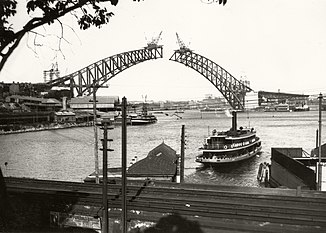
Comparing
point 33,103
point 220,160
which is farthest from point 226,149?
point 33,103

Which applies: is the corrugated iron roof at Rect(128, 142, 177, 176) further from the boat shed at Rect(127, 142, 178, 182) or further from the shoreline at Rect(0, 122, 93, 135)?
the shoreline at Rect(0, 122, 93, 135)

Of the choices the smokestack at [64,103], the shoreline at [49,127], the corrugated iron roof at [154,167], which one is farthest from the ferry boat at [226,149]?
the smokestack at [64,103]

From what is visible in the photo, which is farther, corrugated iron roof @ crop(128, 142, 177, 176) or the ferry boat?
the ferry boat

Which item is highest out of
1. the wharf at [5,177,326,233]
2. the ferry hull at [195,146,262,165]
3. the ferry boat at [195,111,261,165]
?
the wharf at [5,177,326,233]

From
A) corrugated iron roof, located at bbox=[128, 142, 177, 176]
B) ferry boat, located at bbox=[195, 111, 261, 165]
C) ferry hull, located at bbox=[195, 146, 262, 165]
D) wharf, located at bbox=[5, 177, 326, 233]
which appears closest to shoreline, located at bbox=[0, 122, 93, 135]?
ferry boat, located at bbox=[195, 111, 261, 165]

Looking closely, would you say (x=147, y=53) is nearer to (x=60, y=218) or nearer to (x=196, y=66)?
(x=196, y=66)

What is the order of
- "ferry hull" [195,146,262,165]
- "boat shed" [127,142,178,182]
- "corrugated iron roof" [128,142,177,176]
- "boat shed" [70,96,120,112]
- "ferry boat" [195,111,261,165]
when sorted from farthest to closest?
"boat shed" [70,96,120,112] → "ferry boat" [195,111,261,165] → "ferry hull" [195,146,262,165] → "corrugated iron roof" [128,142,177,176] → "boat shed" [127,142,178,182]

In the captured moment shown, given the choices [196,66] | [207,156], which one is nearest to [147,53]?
[196,66]

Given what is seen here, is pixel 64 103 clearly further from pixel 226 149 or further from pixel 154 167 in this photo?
pixel 154 167
